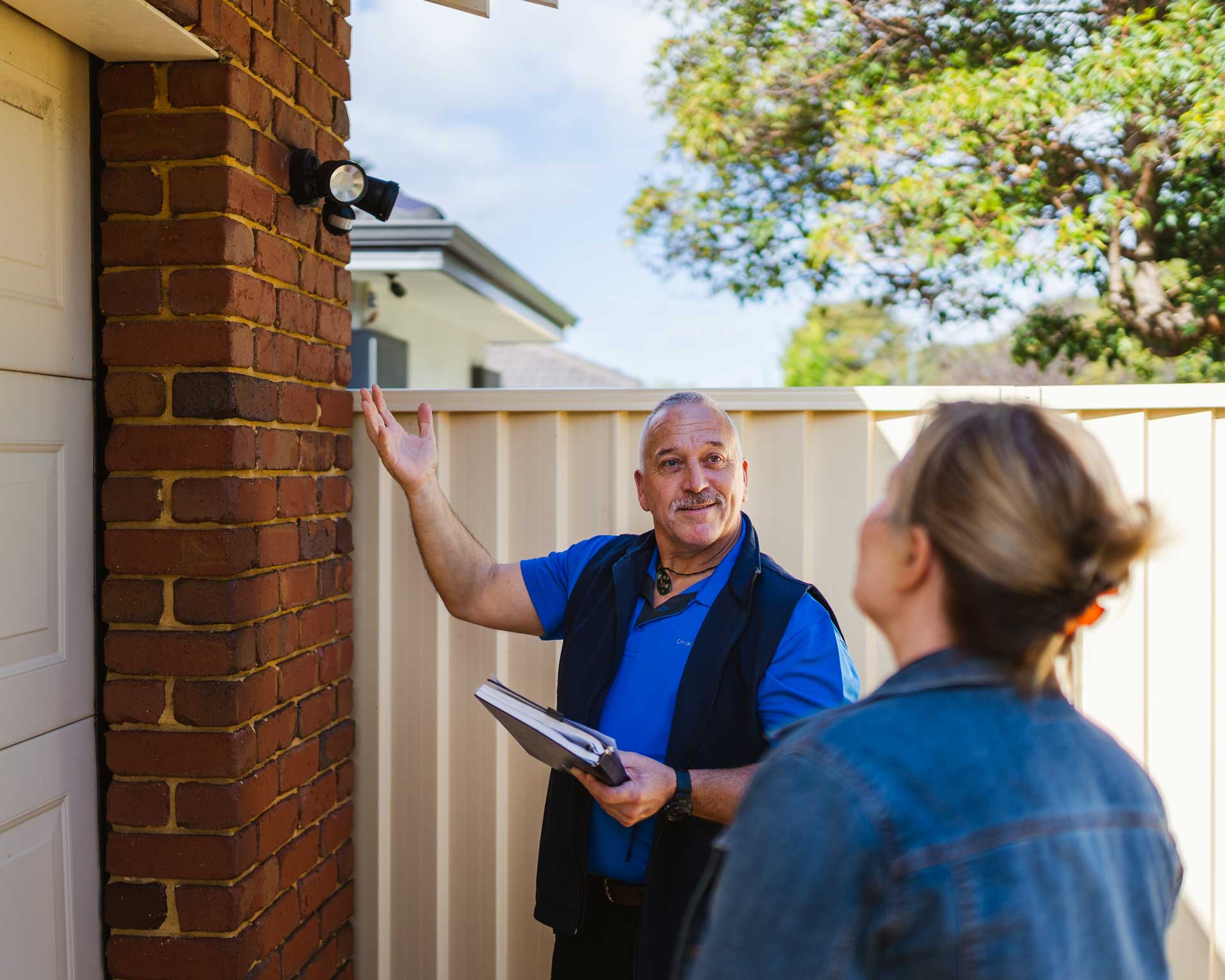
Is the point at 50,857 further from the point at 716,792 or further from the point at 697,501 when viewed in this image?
the point at 697,501

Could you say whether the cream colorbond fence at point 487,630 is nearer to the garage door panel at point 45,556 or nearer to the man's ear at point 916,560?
the garage door panel at point 45,556

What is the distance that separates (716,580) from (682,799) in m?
0.49

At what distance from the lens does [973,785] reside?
0.88m

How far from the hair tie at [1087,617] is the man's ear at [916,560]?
136 mm

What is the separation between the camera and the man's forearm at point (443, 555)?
8.00 feet

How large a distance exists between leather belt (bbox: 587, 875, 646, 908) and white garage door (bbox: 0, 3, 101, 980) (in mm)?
1062

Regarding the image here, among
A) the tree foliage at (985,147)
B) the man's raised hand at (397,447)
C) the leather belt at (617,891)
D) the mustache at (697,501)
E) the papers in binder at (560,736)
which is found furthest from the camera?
the tree foliage at (985,147)

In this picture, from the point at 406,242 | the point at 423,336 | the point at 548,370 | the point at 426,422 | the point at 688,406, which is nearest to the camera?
the point at 688,406

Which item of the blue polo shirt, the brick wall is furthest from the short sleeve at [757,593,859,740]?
the brick wall

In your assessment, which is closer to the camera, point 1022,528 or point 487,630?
point 1022,528

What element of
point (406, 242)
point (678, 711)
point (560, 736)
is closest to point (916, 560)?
point (560, 736)

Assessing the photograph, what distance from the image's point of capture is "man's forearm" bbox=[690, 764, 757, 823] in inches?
74.2

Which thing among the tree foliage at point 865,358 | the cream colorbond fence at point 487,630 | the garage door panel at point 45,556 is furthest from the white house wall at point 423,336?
the tree foliage at point 865,358

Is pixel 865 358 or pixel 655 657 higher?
pixel 865 358
